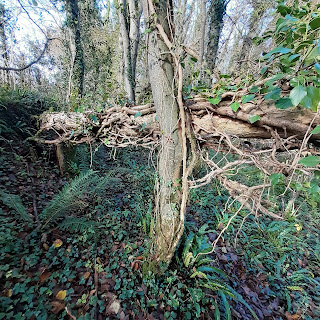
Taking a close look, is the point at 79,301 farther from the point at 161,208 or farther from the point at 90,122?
the point at 90,122

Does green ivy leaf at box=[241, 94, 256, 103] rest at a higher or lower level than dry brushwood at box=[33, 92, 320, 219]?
higher

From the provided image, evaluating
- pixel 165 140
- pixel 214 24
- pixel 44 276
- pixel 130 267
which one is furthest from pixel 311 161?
pixel 214 24

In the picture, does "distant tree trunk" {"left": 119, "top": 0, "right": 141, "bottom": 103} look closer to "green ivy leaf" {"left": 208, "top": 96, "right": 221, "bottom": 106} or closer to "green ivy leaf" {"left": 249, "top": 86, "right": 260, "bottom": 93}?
"green ivy leaf" {"left": 208, "top": 96, "right": 221, "bottom": 106}

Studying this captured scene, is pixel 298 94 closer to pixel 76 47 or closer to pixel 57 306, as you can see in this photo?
pixel 57 306

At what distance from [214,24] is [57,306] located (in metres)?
→ 6.05

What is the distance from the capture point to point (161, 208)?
174cm

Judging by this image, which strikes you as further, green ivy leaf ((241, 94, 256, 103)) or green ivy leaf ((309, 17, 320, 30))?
green ivy leaf ((241, 94, 256, 103))

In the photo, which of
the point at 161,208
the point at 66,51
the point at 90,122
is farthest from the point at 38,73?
the point at 161,208

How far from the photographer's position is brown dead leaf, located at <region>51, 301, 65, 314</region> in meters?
1.39

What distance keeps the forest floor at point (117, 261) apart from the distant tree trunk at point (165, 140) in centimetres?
33

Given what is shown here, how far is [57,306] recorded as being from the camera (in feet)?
4.65

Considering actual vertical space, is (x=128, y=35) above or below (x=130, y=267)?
above

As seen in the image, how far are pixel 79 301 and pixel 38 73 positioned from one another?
10.9m

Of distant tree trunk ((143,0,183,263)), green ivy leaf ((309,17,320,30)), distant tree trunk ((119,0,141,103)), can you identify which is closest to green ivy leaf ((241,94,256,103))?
green ivy leaf ((309,17,320,30))
